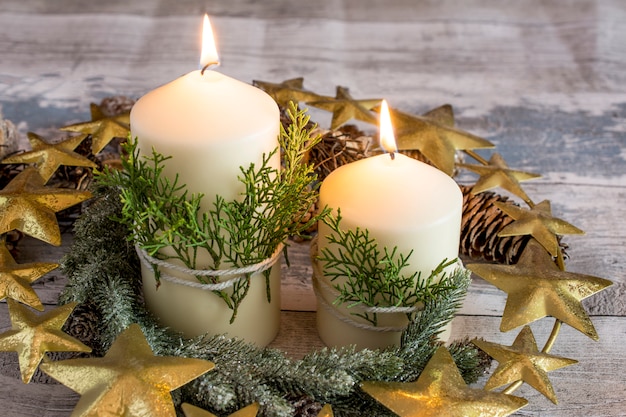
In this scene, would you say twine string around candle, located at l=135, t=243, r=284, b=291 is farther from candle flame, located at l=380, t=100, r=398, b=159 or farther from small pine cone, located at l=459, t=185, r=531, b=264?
small pine cone, located at l=459, t=185, r=531, b=264

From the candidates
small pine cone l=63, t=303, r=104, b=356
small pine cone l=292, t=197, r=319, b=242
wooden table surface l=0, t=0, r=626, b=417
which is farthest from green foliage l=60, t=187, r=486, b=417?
small pine cone l=292, t=197, r=319, b=242

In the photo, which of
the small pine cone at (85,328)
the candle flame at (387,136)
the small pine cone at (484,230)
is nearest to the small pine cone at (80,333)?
the small pine cone at (85,328)

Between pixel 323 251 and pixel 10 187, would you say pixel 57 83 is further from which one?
pixel 323 251

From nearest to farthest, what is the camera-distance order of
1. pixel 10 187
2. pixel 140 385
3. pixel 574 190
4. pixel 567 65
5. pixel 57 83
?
pixel 140 385 < pixel 10 187 < pixel 574 190 < pixel 57 83 < pixel 567 65

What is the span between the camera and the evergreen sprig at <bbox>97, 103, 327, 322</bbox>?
74 centimetres

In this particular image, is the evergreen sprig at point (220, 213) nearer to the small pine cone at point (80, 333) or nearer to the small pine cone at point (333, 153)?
the small pine cone at point (80, 333)

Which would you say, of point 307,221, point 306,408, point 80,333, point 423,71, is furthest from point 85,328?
point 423,71

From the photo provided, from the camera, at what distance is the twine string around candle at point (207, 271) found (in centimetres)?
79

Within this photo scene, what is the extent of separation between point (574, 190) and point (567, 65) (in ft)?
1.62

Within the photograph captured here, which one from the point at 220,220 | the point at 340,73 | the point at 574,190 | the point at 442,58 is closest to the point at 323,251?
the point at 220,220

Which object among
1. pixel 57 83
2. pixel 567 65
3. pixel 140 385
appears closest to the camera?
pixel 140 385

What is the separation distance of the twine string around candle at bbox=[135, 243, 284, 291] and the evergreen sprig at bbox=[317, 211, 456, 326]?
6cm

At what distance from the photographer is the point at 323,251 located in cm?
81

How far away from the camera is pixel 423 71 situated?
5.26 feet
